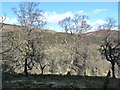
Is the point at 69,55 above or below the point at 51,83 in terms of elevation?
above

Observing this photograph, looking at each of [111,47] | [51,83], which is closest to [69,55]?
[111,47]

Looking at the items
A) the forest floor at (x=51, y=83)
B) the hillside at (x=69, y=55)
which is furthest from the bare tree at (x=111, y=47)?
the forest floor at (x=51, y=83)

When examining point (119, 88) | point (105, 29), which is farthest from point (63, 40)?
point (119, 88)

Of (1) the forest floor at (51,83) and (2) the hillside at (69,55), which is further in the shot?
(2) the hillside at (69,55)

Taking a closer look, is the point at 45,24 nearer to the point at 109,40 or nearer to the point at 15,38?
the point at 15,38

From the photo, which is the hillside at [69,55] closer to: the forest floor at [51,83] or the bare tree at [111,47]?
the bare tree at [111,47]

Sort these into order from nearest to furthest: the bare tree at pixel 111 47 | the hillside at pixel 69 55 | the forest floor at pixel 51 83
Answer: the forest floor at pixel 51 83, the bare tree at pixel 111 47, the hillside at pixel 69 55

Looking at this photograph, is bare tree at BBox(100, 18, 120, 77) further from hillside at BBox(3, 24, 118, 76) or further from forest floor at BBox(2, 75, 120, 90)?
forest floor at BBox(2, 75, 120, 90)

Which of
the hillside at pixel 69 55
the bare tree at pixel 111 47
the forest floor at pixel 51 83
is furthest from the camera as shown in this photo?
the hillside at pixel 69 55

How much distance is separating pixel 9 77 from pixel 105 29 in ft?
68.5

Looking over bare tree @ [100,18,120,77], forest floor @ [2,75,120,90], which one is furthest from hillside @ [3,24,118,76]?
forest floor @ [2,75,120,90]

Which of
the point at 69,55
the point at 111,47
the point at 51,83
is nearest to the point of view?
the point at 51,83

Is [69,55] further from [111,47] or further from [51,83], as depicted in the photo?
[51,83]

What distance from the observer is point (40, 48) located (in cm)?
4447
